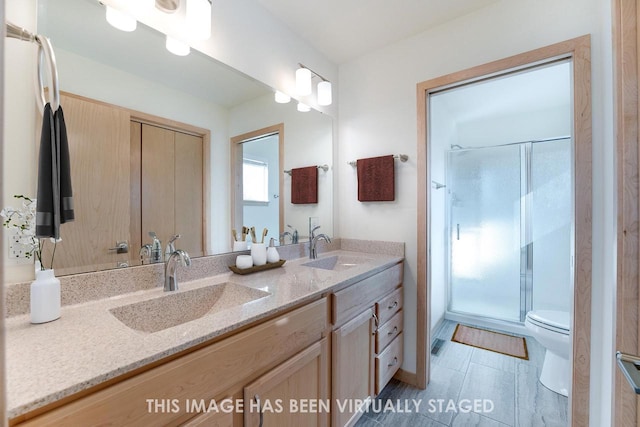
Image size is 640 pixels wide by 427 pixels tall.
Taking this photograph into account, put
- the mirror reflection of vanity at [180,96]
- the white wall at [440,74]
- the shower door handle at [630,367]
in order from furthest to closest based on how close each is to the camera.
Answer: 1. the white wall at [440,74]
2. the mirror reflection of vanity at [180,96]
3. the shower door handle at [630,367]

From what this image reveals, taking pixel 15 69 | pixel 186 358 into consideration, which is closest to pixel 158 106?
pixel 15 69

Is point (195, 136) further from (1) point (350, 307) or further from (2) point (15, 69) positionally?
(1) point (350, 307)

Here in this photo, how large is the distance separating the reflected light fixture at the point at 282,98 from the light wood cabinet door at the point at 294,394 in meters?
1.44

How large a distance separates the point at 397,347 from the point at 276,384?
3.80 ft

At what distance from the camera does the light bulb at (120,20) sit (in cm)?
105

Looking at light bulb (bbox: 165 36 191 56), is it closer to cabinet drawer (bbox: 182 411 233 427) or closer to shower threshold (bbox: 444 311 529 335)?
cabinet drawer (bbox: 182 411 233 427)

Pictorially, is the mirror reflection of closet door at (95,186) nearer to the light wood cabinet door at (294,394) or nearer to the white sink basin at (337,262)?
the light wood cabinet door at (294,394)

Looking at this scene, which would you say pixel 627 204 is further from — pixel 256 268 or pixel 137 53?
pixel 137 53

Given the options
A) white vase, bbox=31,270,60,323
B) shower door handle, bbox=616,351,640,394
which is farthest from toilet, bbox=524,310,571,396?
white vase, bbox=31,270,60,323

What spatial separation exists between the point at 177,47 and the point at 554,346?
2.75 meters

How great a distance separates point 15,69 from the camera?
0.85m

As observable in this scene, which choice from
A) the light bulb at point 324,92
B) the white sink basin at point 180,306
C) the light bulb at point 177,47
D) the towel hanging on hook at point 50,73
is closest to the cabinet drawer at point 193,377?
the white sink basin at point 180,306

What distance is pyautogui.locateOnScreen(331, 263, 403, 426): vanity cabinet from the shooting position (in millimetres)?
1278

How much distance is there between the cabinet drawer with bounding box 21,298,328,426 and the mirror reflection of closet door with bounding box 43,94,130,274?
2.01ft
